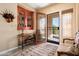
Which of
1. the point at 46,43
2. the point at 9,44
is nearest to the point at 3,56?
the point at 9,44

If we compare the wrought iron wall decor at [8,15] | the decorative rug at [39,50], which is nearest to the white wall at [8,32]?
the wrought iron wall decor at [8,15]

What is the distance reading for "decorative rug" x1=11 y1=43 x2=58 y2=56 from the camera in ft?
6.11

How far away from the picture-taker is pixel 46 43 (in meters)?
1.99

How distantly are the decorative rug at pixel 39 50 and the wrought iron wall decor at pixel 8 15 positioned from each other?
2.01 ft

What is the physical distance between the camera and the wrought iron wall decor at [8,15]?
176cm

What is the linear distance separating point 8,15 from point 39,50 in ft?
2.89

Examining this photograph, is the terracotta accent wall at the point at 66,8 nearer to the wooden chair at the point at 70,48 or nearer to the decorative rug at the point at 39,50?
the wooden chair at the point at 70,48

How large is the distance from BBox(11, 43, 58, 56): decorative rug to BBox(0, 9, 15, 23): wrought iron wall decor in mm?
612

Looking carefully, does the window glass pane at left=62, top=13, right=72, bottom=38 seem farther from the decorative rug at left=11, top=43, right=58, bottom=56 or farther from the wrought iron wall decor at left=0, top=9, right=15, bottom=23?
the wrought iron wall decor at left=0, top=9, right=15, bottom=23

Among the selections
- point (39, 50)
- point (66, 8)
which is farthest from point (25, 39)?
point (66, 8)

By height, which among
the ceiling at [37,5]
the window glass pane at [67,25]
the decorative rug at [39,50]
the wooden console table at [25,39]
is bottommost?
the decorative rug at [39,50]

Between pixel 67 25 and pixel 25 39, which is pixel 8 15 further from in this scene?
pixel 67 25

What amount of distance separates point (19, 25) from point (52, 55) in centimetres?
84

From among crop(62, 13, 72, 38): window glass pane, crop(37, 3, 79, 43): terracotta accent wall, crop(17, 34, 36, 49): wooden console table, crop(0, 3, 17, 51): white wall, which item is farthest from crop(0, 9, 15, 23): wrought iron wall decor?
crop(62, 13, 72, 38): window glass pane
